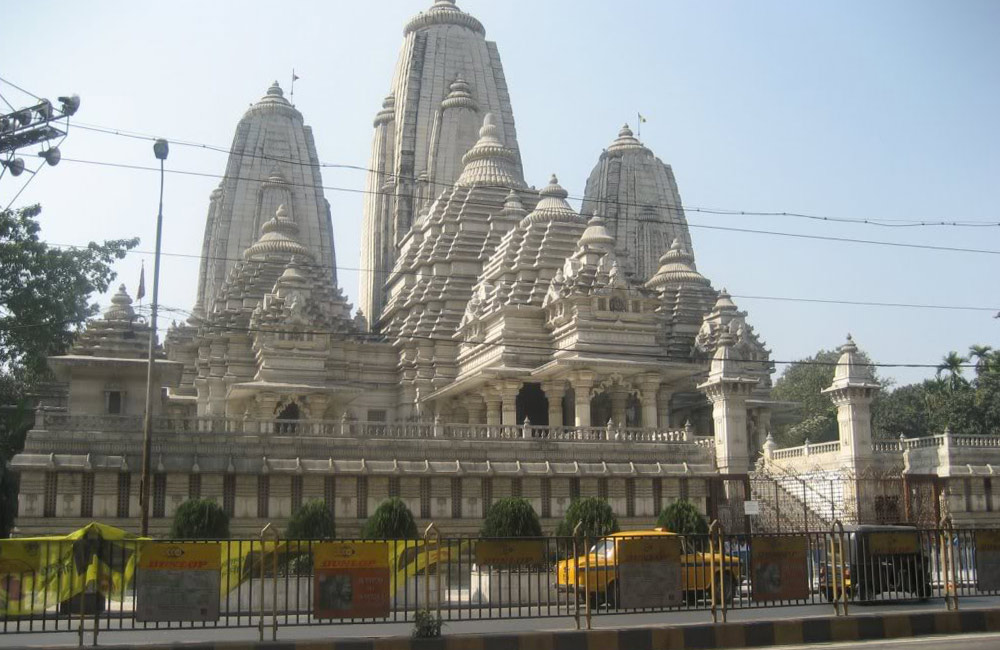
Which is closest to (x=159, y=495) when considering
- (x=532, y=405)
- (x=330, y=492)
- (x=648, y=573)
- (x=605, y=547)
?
(x=330, y=492)

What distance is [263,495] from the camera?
120 ft

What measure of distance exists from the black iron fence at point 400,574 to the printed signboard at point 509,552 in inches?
0.9

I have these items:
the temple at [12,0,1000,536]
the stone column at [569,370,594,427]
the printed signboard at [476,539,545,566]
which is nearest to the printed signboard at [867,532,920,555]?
the printed signboard at [476,539,545,566]

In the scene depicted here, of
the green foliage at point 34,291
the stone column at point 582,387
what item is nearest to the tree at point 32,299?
the green foliage at point 34,291

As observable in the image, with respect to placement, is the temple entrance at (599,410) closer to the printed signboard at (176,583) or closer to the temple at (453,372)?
the temple at (453,372)

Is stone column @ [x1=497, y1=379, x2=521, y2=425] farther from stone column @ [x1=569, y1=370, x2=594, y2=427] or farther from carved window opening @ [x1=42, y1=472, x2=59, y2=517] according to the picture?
carved window opening @ [x1=42, y1=472, x2=59, y2=517]

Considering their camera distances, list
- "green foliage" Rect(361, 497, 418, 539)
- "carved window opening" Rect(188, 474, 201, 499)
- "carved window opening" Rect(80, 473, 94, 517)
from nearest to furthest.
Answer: "green foliage" Rect(361, 497, 418, 539)
"carved window opening" Rect(80, 473, 94, 517)
"carved window opening" Rect(188, 474, 201, 499)

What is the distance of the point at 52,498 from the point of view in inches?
1342

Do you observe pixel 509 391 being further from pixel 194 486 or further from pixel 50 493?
pixel 50 493

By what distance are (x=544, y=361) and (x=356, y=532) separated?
17191 millimetres

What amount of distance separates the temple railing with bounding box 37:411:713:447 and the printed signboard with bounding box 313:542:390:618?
19775 mm

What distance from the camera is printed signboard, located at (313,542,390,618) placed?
1794cm

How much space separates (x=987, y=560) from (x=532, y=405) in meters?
39.3

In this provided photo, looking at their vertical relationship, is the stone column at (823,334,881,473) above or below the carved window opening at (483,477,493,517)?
above
